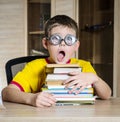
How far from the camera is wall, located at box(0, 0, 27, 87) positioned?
3.07 m

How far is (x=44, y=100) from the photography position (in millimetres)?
928

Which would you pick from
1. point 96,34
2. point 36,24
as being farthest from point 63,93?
point 36,24

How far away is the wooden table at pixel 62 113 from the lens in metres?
0.76

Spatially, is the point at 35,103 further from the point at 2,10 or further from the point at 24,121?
the point at 2,10

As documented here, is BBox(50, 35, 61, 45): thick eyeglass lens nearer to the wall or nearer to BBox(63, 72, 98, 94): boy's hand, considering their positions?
BBox(63, 72, 98, 94): boy's hand

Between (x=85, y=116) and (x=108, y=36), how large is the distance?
224 cm

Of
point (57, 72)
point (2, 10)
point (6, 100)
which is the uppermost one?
point (2, 10)

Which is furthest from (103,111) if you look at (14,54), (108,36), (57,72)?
(14,54)

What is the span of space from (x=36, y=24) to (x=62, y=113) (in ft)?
7.96

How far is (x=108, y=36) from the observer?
296 cm

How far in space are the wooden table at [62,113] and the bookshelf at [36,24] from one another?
2195 mm

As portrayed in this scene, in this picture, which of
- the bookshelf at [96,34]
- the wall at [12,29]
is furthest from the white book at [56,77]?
the wall at [12,29]

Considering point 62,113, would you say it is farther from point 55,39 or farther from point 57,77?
point 55,39

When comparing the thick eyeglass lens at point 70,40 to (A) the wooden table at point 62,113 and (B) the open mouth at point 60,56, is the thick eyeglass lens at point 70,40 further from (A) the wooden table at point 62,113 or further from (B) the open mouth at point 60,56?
(A) the wooden table at point 62,113
